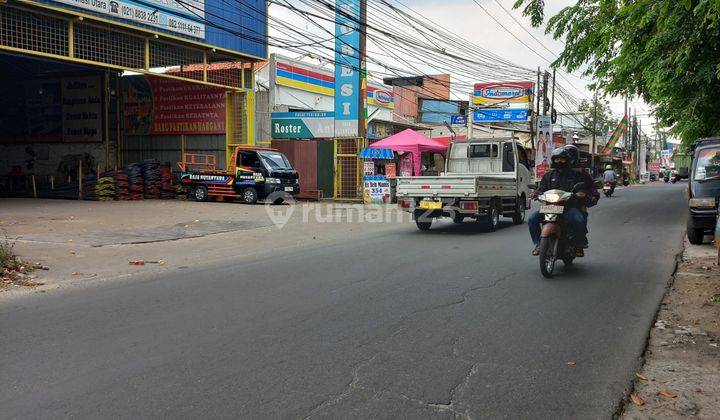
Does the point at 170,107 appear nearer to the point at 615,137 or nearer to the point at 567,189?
the point at 567,189

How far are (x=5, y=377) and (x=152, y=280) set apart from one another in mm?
3792

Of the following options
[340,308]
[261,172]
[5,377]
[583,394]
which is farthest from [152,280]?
[261,172]

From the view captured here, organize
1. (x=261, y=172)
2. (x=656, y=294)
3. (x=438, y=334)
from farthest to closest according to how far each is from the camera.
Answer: (x=261, y=172) < (x=656, y=294) < (x=438, y=334)

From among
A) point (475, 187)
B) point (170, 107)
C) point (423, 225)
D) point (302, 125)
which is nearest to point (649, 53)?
point (475, 187)

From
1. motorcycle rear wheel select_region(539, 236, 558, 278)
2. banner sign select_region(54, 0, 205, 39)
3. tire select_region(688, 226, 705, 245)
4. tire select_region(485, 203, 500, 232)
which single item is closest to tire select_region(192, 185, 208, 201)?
banner sign select_region(54, 0, 205, 39)

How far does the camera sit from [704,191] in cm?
1155

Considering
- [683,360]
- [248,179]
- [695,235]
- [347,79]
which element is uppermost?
[347,79]

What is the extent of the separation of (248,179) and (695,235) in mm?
15436

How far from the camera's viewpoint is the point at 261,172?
72.3 ft

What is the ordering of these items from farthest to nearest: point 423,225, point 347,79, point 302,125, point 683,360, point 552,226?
point 302,125 < point 347,79 < point 423,225 < point 552,226 < point 683,360

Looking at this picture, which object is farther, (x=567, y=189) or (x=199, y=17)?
(x=199, y=17)

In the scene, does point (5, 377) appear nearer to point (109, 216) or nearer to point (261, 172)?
point (109, 216)

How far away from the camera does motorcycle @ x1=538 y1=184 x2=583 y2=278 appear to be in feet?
25.7

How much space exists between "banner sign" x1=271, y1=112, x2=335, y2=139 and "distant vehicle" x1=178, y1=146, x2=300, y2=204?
3251mm
